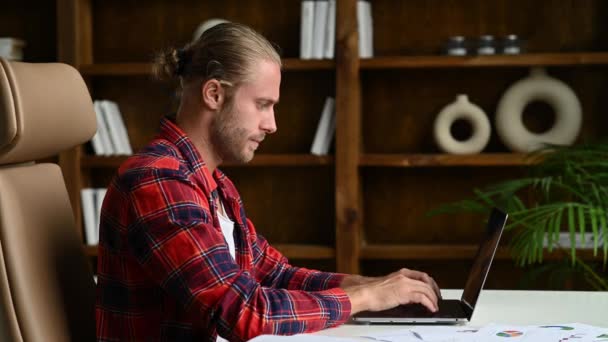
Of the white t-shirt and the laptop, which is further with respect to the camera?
the white t-shirt

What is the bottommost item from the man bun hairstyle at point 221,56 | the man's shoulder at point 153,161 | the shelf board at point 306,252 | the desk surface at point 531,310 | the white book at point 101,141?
the shelf board at point 306,252

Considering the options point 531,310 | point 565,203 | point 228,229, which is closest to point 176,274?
point 228,229

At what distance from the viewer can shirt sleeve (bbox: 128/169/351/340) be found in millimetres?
1177

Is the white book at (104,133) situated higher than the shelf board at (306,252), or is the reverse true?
the white book at (104,133)

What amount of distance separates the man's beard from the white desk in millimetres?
367

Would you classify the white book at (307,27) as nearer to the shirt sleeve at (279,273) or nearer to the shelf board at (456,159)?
A: the shelf board at (456,159)

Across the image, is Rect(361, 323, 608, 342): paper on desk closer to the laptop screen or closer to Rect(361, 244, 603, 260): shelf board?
the laptop screen

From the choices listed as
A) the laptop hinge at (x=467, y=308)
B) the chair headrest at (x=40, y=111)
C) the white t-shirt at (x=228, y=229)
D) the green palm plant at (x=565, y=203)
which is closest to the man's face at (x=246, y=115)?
the white t-shirt at (x=228, y=229)

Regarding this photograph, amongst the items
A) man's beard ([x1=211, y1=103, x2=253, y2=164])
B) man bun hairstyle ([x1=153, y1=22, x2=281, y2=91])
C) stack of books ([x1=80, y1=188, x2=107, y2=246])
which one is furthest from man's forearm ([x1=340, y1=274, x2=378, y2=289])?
stack of books ([x1=80, y1=188, x2=107, y2=246])

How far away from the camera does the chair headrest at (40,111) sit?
1.17m

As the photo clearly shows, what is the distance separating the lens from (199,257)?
117 cm

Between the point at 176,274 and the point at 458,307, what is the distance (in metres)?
0.53

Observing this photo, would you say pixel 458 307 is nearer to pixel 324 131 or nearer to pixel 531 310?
pixel 531 310

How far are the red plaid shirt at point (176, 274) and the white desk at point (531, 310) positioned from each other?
8cm
